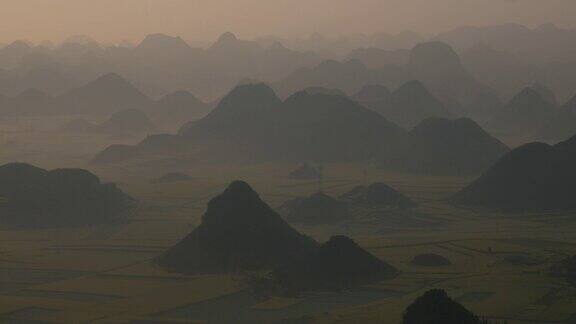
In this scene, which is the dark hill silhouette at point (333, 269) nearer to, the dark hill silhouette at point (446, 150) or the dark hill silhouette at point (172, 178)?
the dark hill silhouette at point (172, 178)

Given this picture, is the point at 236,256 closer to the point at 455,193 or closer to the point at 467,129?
the point at 455,193

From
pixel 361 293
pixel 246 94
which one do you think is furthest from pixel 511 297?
pixel 246 94

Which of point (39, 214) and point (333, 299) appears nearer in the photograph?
point (333, 299)

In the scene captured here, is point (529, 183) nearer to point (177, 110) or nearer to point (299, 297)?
point (299, 297)

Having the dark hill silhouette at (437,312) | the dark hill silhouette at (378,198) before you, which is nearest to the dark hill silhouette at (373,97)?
the dark hill silhouette at (378,198)

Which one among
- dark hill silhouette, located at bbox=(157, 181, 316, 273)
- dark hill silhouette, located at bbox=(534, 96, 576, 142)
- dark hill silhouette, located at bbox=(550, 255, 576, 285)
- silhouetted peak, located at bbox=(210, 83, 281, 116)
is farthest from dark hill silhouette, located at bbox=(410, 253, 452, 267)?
Result: dark hill silhouette, located at bbox=(534, 96, 576, 142)
